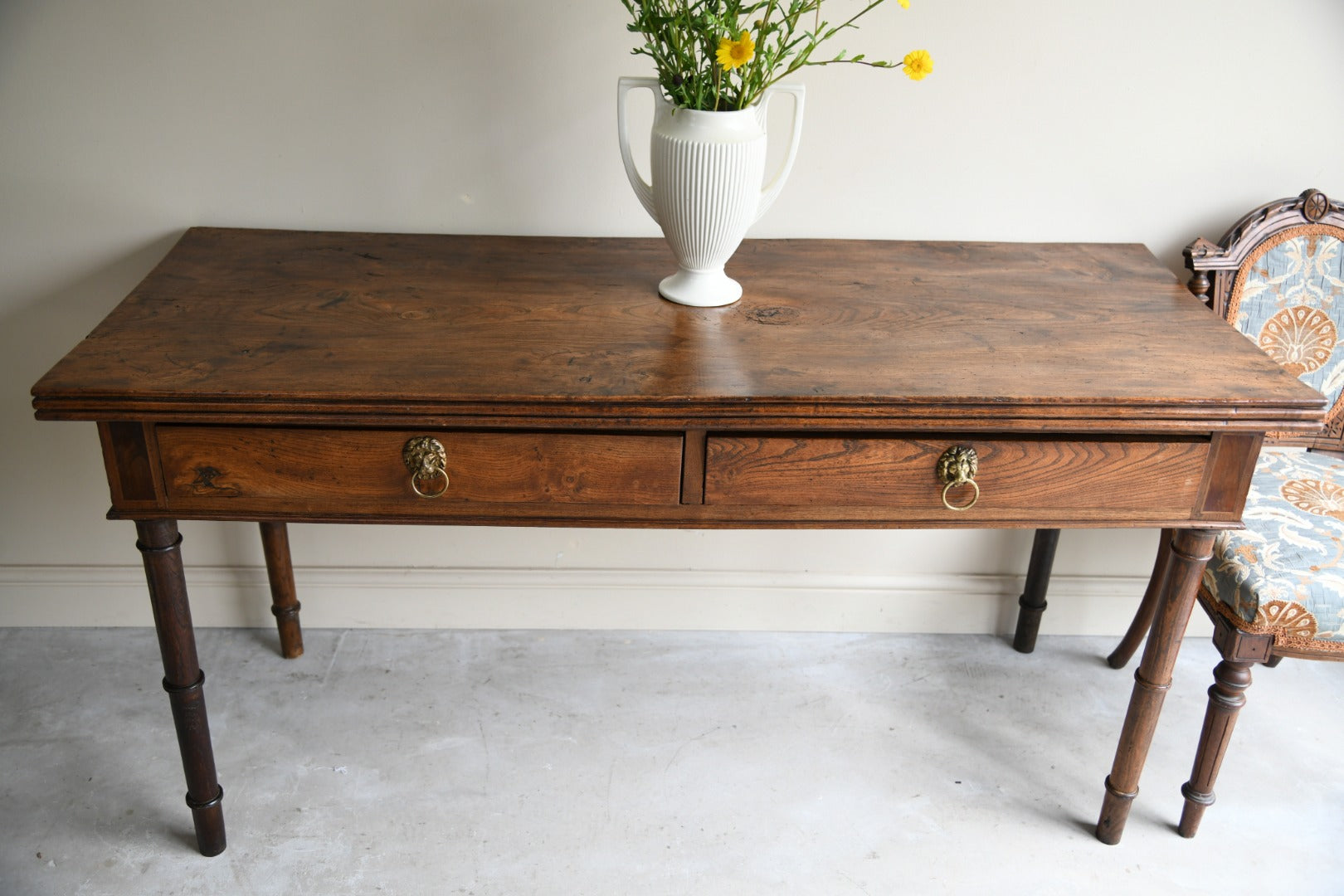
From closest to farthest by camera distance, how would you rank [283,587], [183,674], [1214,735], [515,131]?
[183,674]
[1214,735]
[515,131]
[283,587]

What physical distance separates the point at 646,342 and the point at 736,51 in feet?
1.45

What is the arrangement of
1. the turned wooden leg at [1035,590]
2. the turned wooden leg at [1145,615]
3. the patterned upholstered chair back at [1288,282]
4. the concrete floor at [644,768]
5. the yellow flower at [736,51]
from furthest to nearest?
the turned wooden leg at [1035,590]
the turned wooden leg at [1145,615]
the patterned upholstered chair back at [1288,282]
the concrete floor at [644,768]
the yellow flower at [736,51]

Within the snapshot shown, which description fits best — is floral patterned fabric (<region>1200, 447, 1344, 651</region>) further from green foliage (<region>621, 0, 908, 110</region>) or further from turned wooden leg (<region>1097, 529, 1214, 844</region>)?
green foliage (<region>621, 0, 908, 110</region>)

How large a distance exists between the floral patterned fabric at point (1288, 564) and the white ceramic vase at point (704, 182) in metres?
0.97

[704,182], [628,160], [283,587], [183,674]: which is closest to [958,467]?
[704,182]

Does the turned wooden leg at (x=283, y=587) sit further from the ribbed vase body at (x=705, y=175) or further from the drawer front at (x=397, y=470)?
the ribbed vase body at (x=705, y=175)

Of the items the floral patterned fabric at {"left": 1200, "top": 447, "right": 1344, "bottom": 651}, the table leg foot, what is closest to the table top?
the floral patterned fabric at {"left": 1200, "top": 447, "right": 1344, "bottom": 651}

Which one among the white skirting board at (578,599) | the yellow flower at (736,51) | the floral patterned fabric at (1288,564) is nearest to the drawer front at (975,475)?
the floral patterned fabric at (1288,564)

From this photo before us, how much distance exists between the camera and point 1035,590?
A: 7.72ft

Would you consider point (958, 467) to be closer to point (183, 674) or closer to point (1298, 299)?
point (1298, 299)

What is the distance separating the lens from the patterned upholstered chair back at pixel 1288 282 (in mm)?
2014

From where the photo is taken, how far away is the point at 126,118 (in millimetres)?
1972

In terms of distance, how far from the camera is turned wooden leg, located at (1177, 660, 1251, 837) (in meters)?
1.82

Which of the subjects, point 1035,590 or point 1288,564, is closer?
point 1288,564
